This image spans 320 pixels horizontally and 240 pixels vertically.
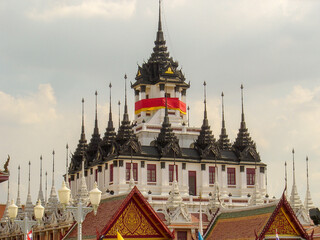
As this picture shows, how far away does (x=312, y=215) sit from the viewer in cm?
7756

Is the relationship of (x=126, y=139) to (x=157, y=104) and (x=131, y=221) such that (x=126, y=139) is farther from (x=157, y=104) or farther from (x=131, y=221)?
(x=131, y=221)

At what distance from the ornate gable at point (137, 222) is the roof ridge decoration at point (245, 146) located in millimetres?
41588

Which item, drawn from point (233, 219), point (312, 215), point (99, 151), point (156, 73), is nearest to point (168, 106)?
point (156, 73)

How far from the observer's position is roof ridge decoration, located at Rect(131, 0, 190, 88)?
279ft

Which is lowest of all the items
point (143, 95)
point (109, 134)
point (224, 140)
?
point (224, 140)

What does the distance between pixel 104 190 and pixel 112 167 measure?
2.55 m

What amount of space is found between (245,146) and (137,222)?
4356 cm

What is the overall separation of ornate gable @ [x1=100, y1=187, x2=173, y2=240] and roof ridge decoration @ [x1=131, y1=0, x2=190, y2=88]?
44.6 meters

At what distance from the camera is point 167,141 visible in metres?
78.8

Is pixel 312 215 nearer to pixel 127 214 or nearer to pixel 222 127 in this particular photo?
pixel 222 127

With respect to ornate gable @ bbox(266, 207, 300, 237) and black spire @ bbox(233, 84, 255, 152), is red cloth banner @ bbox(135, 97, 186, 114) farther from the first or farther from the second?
ornate gable @ bbox(266, 207, 300, 237)

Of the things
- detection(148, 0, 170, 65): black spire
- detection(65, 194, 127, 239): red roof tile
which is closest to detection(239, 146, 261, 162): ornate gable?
detection(148, 0, 170, 65): black spire

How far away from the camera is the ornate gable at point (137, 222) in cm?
3984

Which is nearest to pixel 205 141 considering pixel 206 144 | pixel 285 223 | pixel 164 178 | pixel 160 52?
pixel 206 144
